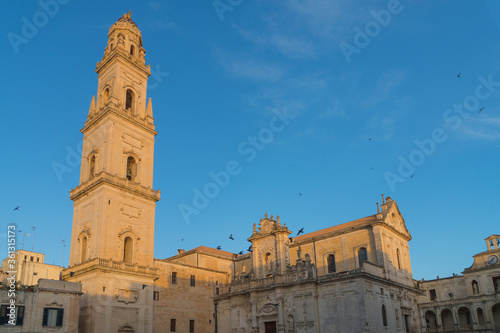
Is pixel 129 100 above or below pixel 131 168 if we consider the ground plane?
above

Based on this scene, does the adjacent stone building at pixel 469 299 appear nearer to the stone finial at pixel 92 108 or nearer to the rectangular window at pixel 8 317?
the rectangular window at pixel 8 317

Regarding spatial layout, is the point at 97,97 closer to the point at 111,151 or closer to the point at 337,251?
the point at 111,151

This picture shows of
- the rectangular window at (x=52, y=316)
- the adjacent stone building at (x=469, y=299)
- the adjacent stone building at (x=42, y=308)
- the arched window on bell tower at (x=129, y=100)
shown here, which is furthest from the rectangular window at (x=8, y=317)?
the adjacent stone building at (x=469, y=299)

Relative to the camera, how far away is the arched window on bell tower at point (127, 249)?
38.6m

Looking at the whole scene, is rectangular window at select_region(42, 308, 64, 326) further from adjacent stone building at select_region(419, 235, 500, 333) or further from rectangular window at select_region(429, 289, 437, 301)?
rectangular window at select_region(429, 289, 437, 301)

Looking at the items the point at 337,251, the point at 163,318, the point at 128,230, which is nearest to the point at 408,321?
the point at 337,251

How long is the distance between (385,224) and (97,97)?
32.4m

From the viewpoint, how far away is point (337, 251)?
40.2 meters

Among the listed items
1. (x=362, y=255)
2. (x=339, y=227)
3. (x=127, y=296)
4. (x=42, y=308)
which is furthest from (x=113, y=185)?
(x=362, y=255)

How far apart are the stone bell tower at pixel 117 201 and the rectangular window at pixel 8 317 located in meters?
5.95

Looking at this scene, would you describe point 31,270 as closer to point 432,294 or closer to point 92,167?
point 92,167

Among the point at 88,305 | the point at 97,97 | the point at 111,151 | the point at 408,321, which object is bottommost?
the point at 408,321

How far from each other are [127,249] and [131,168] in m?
8.29

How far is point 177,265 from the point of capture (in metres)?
43.5
